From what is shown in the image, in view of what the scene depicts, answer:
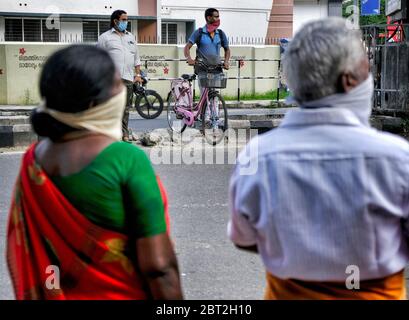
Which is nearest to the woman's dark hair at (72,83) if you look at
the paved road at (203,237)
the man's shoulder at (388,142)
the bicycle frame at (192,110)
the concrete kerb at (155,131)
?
the man's shoulder at (388,142)

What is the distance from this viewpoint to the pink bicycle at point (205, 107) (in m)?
11.6

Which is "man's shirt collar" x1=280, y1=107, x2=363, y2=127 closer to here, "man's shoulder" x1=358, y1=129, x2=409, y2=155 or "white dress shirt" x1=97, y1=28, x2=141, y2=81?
"man's shoulder" x1=358, y1=129, x2=409, y2=155

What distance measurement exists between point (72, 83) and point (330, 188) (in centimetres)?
82

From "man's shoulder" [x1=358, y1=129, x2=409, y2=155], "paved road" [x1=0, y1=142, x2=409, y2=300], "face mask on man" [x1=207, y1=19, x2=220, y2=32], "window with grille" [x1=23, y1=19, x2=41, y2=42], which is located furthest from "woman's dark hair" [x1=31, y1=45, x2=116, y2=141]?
"window with grille" [x1=23, y1=19, x2=41, y2=42]

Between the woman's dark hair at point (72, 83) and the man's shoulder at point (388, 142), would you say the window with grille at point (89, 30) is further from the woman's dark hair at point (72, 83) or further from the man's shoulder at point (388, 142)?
the man's shoulder at point (388, 142)

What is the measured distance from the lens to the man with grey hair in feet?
7.51

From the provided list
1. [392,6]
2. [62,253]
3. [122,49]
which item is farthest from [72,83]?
[392,6]

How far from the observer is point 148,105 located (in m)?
16.4

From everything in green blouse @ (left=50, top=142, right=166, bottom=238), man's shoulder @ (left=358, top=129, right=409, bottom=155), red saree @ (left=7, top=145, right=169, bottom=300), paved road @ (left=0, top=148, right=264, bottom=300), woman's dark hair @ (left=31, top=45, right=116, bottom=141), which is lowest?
paved road @ (left=0, top=148, right=264, bottom=300)

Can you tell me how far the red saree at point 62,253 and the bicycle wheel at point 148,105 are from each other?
45.4 ft

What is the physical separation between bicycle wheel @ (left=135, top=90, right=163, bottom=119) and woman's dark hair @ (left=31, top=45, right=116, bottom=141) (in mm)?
13764

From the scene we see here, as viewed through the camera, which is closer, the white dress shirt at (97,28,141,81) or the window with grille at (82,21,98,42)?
the white dress shirt at (97,28,141,81)
